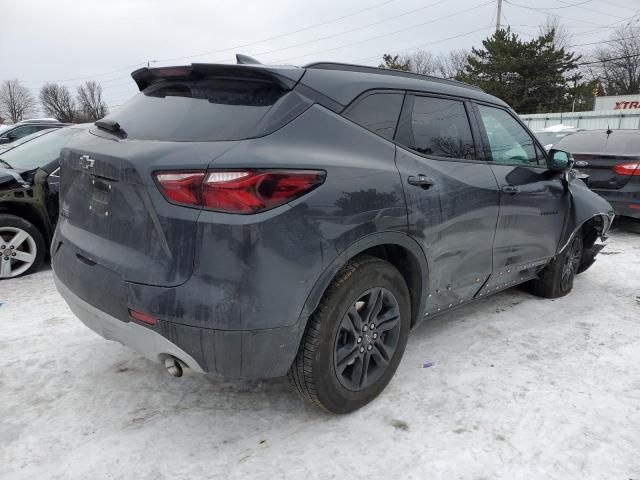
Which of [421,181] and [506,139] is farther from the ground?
[506,139]

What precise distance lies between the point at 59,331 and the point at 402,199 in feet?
9.14

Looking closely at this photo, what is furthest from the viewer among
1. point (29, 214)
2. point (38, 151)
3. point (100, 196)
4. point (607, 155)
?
point (607, 155)

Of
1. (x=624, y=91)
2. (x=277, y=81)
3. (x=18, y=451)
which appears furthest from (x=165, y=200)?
(x=624, y=91)

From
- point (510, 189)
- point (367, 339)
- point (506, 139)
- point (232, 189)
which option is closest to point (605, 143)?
point (506, 139)

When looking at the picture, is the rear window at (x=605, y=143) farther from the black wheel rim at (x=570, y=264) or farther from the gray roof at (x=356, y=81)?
the gray roof at (x=356, y=81)

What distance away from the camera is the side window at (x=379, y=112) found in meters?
2.59

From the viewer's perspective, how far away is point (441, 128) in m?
3.09

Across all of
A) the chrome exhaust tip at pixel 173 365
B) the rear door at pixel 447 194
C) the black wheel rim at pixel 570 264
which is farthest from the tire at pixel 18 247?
the black wheel rim at pixel 570 264

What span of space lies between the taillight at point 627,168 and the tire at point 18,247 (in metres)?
7.37

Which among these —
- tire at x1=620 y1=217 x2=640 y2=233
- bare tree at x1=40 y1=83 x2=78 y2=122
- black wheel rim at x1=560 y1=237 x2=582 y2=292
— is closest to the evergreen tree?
tire at x1=620 y1=217 x2=640 y2=233

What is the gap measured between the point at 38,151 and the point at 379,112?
4.59 metres

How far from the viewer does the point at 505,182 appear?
3.50 m

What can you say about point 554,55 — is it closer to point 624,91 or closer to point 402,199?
point 624,91

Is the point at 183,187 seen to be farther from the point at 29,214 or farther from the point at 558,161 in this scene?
the point at 29,214
